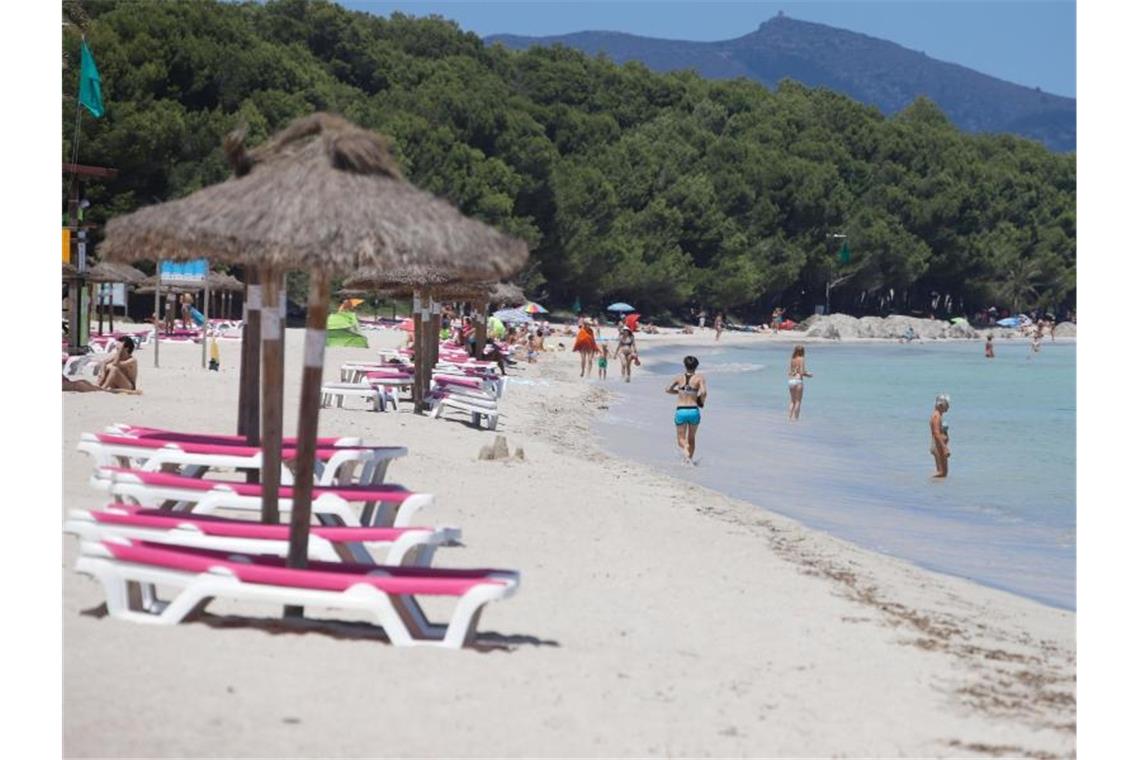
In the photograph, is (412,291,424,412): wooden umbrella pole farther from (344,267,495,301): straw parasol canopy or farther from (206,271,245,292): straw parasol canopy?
(206,271,245,292): straw parasol canopy

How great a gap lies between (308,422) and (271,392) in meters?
0.43

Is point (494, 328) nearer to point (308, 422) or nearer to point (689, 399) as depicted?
point (689, 399)

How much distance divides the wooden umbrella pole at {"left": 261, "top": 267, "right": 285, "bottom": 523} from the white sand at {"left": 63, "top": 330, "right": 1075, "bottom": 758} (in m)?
0.51

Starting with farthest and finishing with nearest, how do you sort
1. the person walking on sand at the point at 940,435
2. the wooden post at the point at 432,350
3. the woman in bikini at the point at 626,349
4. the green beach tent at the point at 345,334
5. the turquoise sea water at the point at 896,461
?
the green beach tent at the point at 345,334 → the woman in bikini at the point at 626,349 → the wooden post at the point at 432,350 → the person walking on sand at the point at 940,435 → the turquoise sea water at the point at 896,461

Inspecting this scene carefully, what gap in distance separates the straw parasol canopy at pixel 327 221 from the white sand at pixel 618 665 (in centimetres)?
142

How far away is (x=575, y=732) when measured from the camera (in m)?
5.03

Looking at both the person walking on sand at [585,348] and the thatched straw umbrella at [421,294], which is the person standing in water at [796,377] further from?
the person walking on sand at [585,348]

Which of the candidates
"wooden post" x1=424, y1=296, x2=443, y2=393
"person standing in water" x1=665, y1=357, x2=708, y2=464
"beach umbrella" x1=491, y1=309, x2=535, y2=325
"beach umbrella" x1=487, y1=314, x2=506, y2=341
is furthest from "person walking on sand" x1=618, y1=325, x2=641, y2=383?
"person standing in water" x1=665, y1=357, x2=708, y2=464

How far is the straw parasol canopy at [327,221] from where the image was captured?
576 cm

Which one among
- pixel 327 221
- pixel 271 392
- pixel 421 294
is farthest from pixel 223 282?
pixel 327 221

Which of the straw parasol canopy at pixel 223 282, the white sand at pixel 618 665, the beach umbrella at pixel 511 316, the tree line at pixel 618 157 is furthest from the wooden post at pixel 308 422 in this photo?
the beach umbrella at pixel 511 316
